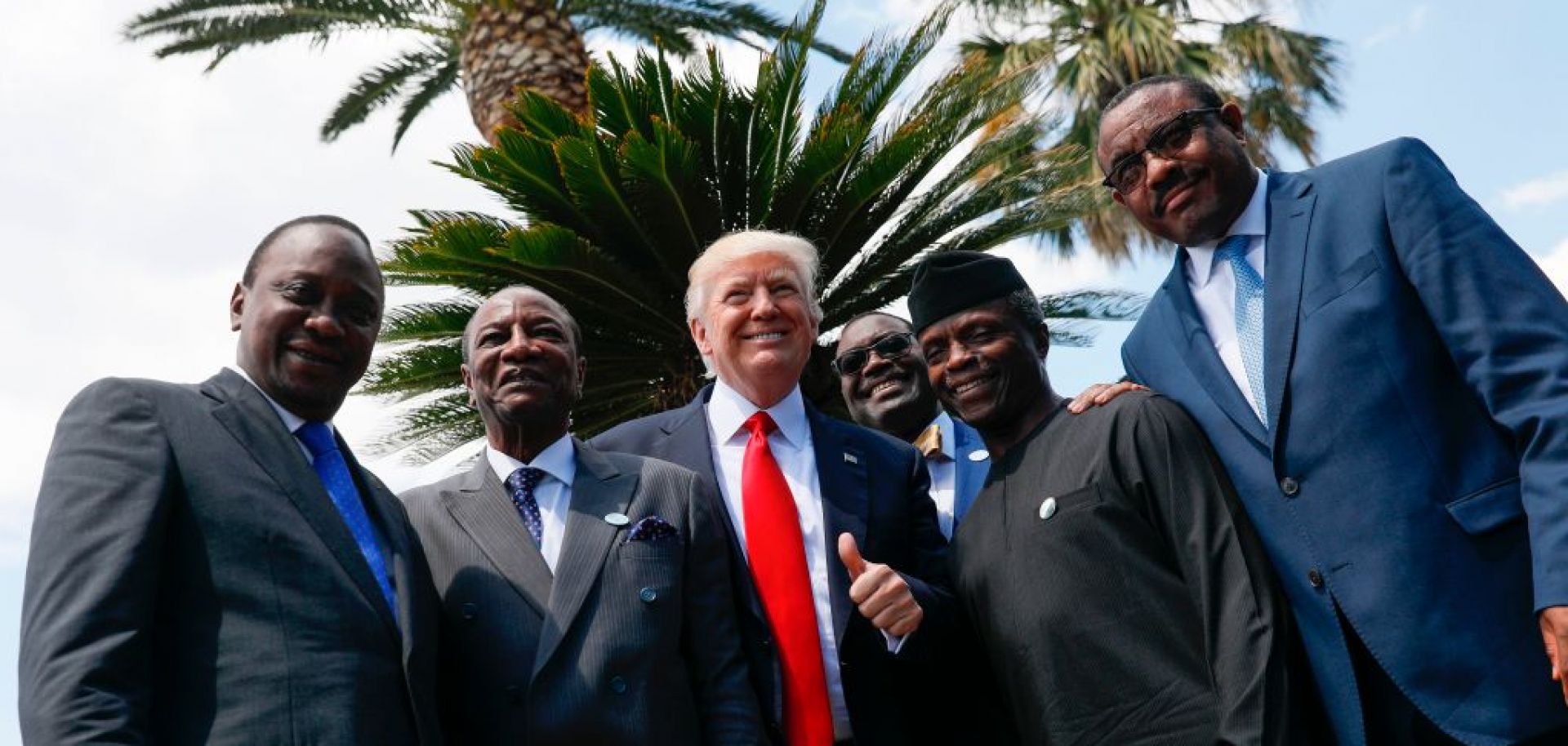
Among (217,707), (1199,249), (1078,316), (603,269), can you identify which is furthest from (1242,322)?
(1078,316)

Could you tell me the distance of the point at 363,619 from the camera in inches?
99.8

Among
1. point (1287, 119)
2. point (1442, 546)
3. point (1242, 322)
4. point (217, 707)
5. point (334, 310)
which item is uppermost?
point (1287, 119)

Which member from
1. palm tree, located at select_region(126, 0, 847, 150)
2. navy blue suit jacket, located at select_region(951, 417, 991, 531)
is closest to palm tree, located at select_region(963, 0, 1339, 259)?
palm tree, located at select_region(126, 0, 847, 150)

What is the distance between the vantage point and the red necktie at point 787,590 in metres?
3.42

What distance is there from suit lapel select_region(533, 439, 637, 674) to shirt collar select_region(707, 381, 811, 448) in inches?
20.6

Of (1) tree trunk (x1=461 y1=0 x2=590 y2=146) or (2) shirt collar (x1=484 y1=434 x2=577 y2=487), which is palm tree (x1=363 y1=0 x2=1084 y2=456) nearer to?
(1) tree trunk (x1=461 y1=0 x2=590 y2=146)

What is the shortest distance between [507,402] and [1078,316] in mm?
8168

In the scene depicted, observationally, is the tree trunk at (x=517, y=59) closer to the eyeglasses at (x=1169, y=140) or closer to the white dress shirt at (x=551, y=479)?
the white dress shirt at (x=551, y=479)

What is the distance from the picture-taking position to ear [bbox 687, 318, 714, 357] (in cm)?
411

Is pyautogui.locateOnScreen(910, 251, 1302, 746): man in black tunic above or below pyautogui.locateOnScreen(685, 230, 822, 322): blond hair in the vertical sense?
below

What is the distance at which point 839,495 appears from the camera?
3781mm

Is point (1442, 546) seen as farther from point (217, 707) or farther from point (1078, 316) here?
point (1078, 316)

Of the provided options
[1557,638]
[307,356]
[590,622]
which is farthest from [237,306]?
[1557,638]

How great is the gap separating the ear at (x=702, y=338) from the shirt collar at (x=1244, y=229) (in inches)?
57.9
